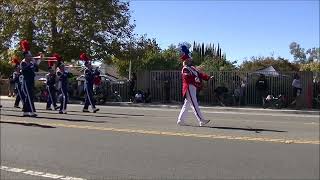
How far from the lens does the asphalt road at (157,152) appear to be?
8.07 metres

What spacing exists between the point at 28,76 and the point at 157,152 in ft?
22.3

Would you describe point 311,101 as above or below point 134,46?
below

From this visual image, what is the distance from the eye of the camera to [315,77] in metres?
29.8

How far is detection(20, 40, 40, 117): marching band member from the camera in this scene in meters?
15.0

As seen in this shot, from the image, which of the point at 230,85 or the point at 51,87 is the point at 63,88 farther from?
the point at 230,85

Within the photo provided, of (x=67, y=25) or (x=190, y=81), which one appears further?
(x=67, y=25)

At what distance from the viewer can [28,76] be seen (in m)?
15.1

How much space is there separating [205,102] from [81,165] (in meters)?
22.8

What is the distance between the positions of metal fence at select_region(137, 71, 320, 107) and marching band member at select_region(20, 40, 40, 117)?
15890mm

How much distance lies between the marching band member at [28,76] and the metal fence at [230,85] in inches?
626

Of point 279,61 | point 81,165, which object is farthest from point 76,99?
point 279,61

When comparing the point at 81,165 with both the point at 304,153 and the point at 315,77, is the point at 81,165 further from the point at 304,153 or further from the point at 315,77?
the point at 315,77

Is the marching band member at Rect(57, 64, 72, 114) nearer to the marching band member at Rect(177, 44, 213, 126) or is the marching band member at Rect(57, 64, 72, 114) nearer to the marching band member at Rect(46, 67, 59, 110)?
the marching band member at Rect(46, 67, 59, 110)

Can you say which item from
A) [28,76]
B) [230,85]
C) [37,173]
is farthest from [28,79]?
[230,85]
